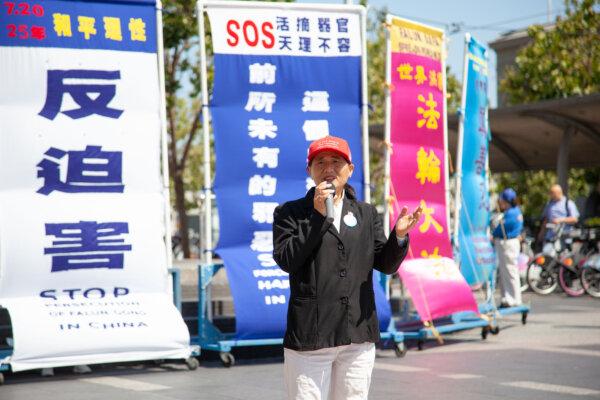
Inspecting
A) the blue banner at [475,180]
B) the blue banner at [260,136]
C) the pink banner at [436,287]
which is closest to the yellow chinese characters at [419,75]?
the blue banner at [475,180]

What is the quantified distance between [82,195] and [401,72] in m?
3.83

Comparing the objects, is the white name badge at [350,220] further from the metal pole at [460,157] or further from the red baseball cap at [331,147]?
the metal pole at [460,157]

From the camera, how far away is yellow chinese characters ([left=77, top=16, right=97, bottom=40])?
957 centimetres

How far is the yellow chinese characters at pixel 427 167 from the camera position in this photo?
11734mm

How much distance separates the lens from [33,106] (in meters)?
9.36

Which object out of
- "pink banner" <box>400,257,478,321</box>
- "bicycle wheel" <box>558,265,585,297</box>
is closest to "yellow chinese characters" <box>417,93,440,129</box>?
"pink banner" <box>400,257,478,321</box>

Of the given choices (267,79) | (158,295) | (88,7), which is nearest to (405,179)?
(267,79)

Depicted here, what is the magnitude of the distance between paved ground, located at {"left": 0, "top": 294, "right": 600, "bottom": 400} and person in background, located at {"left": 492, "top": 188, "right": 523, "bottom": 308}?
6.23 ft

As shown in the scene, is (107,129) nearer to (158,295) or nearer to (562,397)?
(158,295)

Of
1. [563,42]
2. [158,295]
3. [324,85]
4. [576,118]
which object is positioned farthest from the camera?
[563,42]

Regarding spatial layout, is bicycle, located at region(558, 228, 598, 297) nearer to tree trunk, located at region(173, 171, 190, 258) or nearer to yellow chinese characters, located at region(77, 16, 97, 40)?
yellow chinese characters, located at region(77, 16, 97, 40)

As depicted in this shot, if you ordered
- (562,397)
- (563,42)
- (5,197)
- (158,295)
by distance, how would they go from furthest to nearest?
1. (563,42)
2. (158,295)
3. (5,197)
4. (562,397)

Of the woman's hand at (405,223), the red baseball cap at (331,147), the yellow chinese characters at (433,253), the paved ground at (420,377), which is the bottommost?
the paved ground at (420,377)

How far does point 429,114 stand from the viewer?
11.9 m
